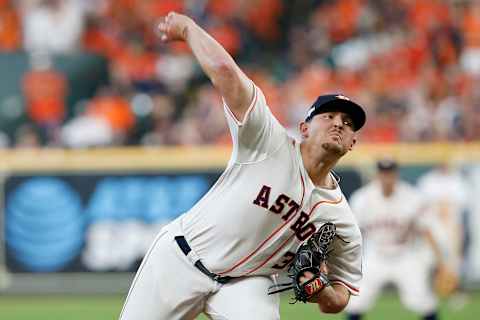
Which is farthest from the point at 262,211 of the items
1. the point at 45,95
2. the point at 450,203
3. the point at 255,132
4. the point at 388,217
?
the point at 45,95

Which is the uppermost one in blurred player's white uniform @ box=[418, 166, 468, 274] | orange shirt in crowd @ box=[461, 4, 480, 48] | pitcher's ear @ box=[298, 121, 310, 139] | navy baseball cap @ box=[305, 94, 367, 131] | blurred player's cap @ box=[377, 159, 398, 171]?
orange shirt in crowd @ box=[461, 4, 480, 48]

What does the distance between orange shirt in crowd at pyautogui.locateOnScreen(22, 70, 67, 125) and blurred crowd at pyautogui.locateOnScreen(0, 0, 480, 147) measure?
2 centimetres

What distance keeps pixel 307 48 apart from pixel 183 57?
2.07 m

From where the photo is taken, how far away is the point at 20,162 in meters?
16.2

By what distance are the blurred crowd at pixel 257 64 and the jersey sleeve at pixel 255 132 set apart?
1020 cm

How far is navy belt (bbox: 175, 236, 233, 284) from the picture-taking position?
21.6 feet

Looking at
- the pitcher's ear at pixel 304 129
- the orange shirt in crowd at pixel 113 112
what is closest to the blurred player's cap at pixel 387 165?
the pitcher's ear at pixel 304 129

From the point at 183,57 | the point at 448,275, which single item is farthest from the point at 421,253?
the point at 183,57

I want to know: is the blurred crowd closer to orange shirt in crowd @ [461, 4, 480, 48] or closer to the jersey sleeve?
orange shirt in crowd @ [461, 4, 480, 48]


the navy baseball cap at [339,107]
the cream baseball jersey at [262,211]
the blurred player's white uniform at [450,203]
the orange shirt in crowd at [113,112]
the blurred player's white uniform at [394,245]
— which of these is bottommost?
the cream baseball jersey at [262,211]

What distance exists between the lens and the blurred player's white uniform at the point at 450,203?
15.5 meters

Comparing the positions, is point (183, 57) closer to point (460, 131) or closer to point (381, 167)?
point (460, 131)

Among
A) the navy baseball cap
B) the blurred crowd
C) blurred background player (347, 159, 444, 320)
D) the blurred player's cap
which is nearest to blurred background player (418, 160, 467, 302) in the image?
the blurred crowd

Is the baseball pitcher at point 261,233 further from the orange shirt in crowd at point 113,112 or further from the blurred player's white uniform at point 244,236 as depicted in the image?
the orange shirt in crowd at point 113,112
